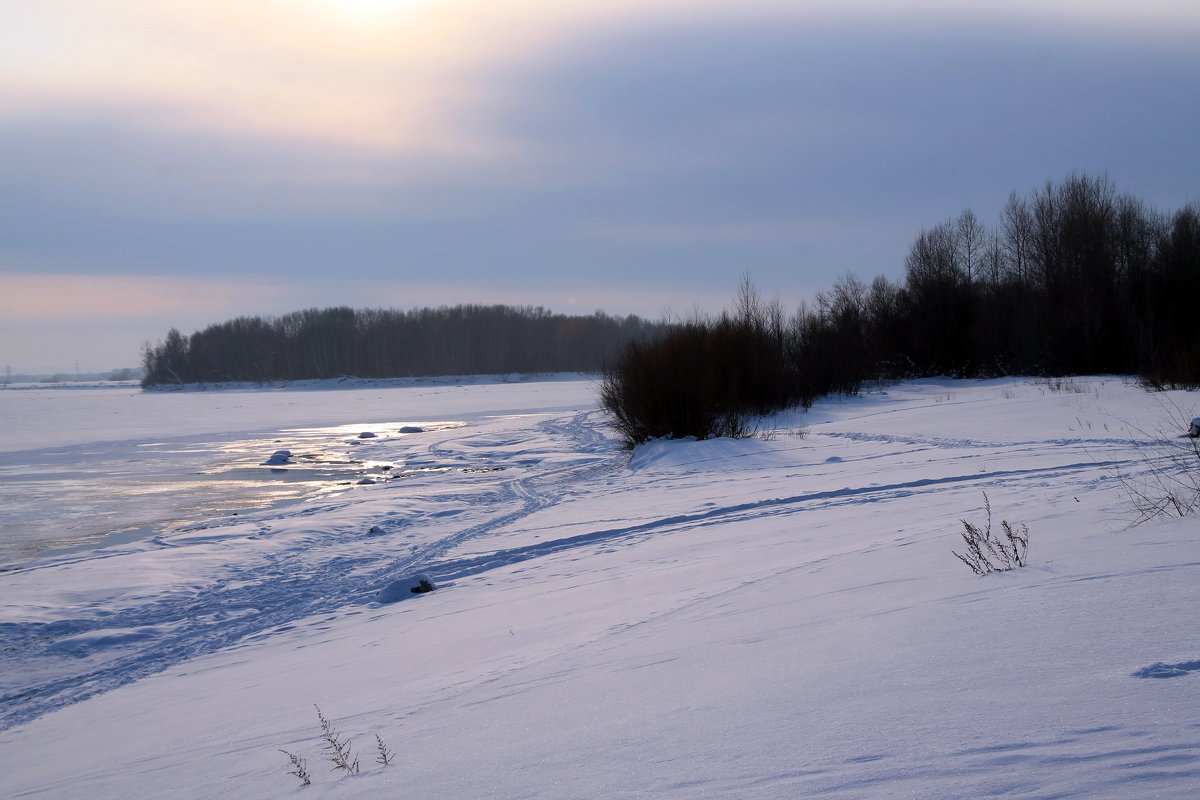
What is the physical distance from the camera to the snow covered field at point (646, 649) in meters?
2.74

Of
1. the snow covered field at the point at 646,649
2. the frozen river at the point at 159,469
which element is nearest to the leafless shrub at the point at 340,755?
the snow covered field at the point at 646,649

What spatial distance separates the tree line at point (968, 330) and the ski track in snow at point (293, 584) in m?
6.12

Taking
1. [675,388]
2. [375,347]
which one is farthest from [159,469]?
[375,347]

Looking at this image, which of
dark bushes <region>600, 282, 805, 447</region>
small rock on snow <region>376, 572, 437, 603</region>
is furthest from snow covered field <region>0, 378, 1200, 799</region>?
dark bushes <region>600, 282, 805, 447</region>

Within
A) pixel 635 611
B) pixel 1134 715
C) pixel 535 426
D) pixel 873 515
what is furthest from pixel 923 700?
pixel 535 426

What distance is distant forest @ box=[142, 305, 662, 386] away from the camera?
10456 cm

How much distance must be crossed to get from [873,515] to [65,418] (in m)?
41.8

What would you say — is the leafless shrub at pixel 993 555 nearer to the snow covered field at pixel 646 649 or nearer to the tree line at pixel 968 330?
the snow covered field at pixel 646 649

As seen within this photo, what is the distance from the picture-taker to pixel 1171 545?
14.8 feet

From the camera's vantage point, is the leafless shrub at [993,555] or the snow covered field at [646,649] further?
the leafless shrub at [993,555]

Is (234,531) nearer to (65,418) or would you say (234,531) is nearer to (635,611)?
(635,611)

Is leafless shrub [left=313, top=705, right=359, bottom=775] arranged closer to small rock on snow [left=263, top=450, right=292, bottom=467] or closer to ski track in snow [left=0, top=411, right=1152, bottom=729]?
ski track in snow [left=0, top=411, right=1152, bottom=729]

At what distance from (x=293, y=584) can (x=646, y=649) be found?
18.6ft

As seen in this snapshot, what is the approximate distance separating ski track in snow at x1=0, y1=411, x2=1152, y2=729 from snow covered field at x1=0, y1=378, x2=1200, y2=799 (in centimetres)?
5
